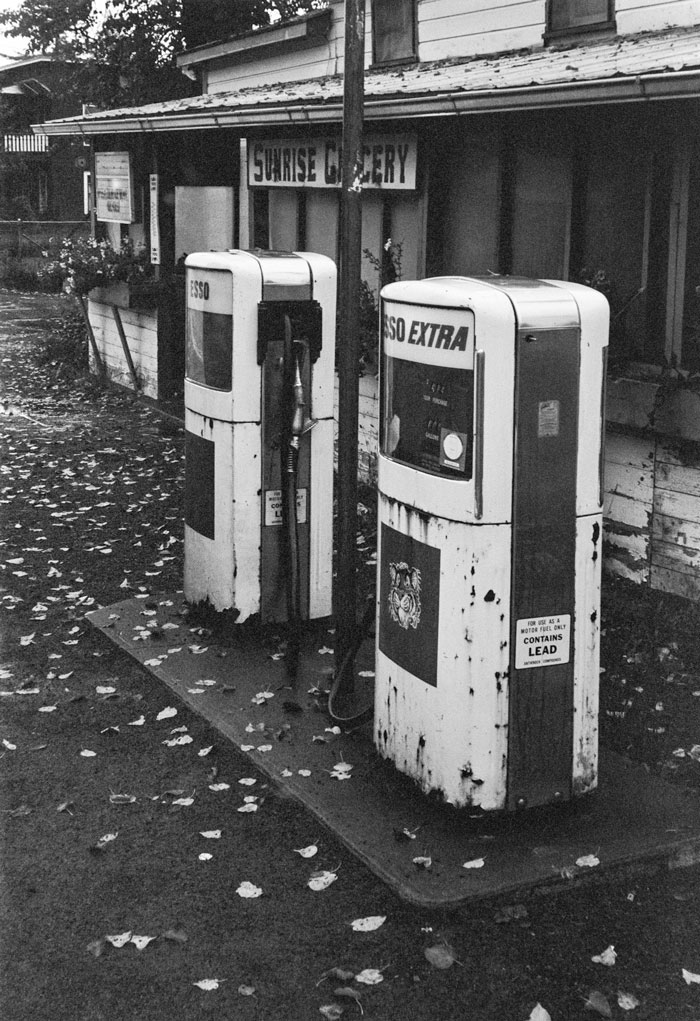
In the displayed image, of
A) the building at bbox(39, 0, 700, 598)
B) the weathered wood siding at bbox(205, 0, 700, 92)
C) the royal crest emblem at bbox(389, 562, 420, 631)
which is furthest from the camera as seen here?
the weathered wood siding at bbox(205, 0, 700, 92)

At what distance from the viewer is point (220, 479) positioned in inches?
277

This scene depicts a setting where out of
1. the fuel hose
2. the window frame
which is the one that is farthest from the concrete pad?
the window frame

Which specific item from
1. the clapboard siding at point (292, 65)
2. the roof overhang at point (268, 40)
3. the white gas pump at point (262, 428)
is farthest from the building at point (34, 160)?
the white gas pump at point (262, 428)

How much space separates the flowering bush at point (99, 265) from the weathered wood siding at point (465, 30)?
9.37 ft

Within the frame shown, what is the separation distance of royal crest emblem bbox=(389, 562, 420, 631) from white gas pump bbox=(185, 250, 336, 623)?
167cm

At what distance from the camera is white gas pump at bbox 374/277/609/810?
14.9ft

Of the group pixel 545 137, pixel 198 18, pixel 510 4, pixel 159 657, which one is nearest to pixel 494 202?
pixel 545 137

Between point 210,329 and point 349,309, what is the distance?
1432 mm

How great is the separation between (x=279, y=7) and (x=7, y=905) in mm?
26367

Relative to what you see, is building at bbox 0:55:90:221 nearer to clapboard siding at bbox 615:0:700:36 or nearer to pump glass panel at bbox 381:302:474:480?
clapboard siding at bbox 615:0:700:36

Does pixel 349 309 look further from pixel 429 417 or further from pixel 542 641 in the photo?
pixel 542 641

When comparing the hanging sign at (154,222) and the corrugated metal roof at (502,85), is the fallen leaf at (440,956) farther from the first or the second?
the hanging sign at (154,222)

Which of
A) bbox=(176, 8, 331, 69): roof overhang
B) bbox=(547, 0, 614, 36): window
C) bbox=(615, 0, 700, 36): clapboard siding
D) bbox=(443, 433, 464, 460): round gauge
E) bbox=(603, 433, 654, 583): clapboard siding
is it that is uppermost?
bbox=(176, 8, 331, 69): roof overhang

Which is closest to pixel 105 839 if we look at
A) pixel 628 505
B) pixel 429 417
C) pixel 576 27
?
pixel 429 417
